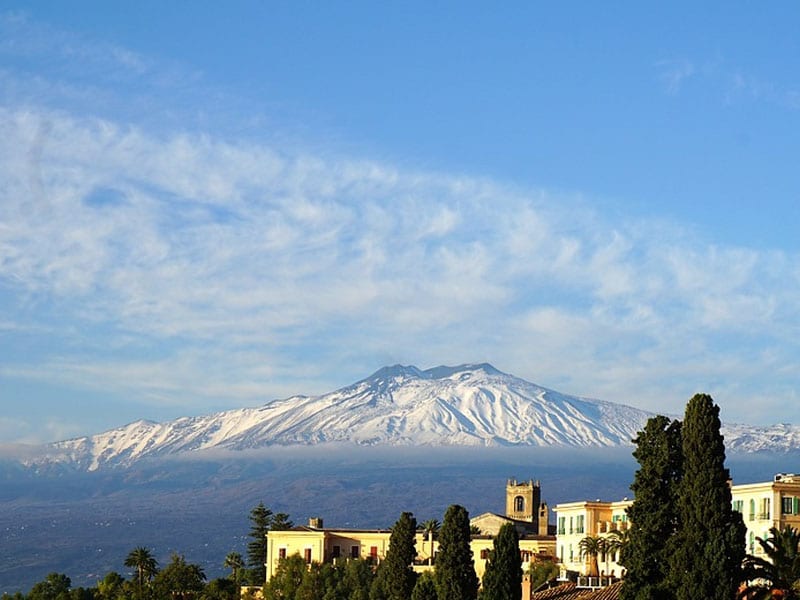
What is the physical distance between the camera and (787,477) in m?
103

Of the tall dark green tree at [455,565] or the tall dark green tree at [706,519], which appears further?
the tall dark green tree at [455,565]

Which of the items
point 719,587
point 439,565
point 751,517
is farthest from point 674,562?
point 751,517

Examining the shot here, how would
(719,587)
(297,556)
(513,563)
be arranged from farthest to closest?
(297,556), (513,563), (719,587)

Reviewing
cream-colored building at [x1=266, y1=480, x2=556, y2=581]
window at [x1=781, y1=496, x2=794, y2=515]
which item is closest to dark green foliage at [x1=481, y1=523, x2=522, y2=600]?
window at [x1=781, y1=496, x2=794, y2=515]

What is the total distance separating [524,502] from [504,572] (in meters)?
96.0

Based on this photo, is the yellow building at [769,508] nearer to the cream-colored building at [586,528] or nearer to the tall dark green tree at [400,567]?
the cream-colored building at [586,528]

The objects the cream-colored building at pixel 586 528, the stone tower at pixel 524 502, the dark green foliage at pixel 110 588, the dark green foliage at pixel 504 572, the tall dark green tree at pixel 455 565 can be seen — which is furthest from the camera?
the stone tower at pixel 524 502

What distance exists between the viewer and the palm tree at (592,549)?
108188mm

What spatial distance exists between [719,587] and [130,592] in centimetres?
8449

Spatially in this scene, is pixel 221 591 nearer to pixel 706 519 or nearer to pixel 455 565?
pixel 455 565

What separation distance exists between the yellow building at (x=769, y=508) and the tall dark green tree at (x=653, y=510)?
2927 cm

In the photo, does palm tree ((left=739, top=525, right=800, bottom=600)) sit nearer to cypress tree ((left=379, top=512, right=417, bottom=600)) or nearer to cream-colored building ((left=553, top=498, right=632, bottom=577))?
cypress tree ((left=379, top=512, right=417, bottom=600))

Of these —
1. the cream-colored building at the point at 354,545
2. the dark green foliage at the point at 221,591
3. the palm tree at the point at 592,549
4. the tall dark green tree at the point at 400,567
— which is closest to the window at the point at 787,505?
the palm tree at the point at 592,549

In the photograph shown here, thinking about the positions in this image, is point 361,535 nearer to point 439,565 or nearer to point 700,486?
point 439,565
